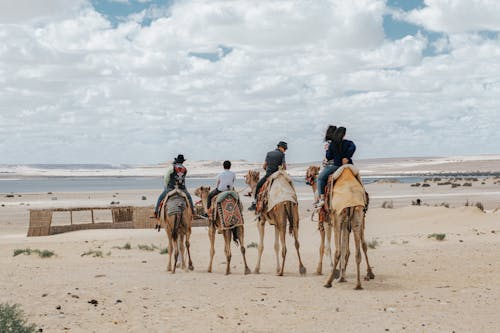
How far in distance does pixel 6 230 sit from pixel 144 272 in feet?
73.5

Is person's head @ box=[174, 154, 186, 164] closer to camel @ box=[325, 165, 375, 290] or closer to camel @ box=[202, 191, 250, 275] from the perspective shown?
camel @ box=[202, 191, 250, 275]

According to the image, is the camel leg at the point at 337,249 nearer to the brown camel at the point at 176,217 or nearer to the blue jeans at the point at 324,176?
the blue jeans at the point at 324,176

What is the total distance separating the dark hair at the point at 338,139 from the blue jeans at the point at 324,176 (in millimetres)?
364

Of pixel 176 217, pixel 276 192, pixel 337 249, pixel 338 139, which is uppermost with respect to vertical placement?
pixel 338 139

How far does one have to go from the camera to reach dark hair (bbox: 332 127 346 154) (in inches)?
528

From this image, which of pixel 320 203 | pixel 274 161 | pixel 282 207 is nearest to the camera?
pixel 320 203

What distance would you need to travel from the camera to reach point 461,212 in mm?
29688

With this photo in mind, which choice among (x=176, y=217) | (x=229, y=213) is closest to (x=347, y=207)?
Answer: (x=229, y=213)

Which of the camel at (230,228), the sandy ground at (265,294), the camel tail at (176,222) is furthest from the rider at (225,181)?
the sandy ground at (265,294)

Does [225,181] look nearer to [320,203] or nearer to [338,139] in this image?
[320,203]

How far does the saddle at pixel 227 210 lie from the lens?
52.1ft

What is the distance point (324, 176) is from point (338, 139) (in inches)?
34.5

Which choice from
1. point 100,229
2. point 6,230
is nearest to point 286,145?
point 100,229

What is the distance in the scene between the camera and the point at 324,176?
13.9m
